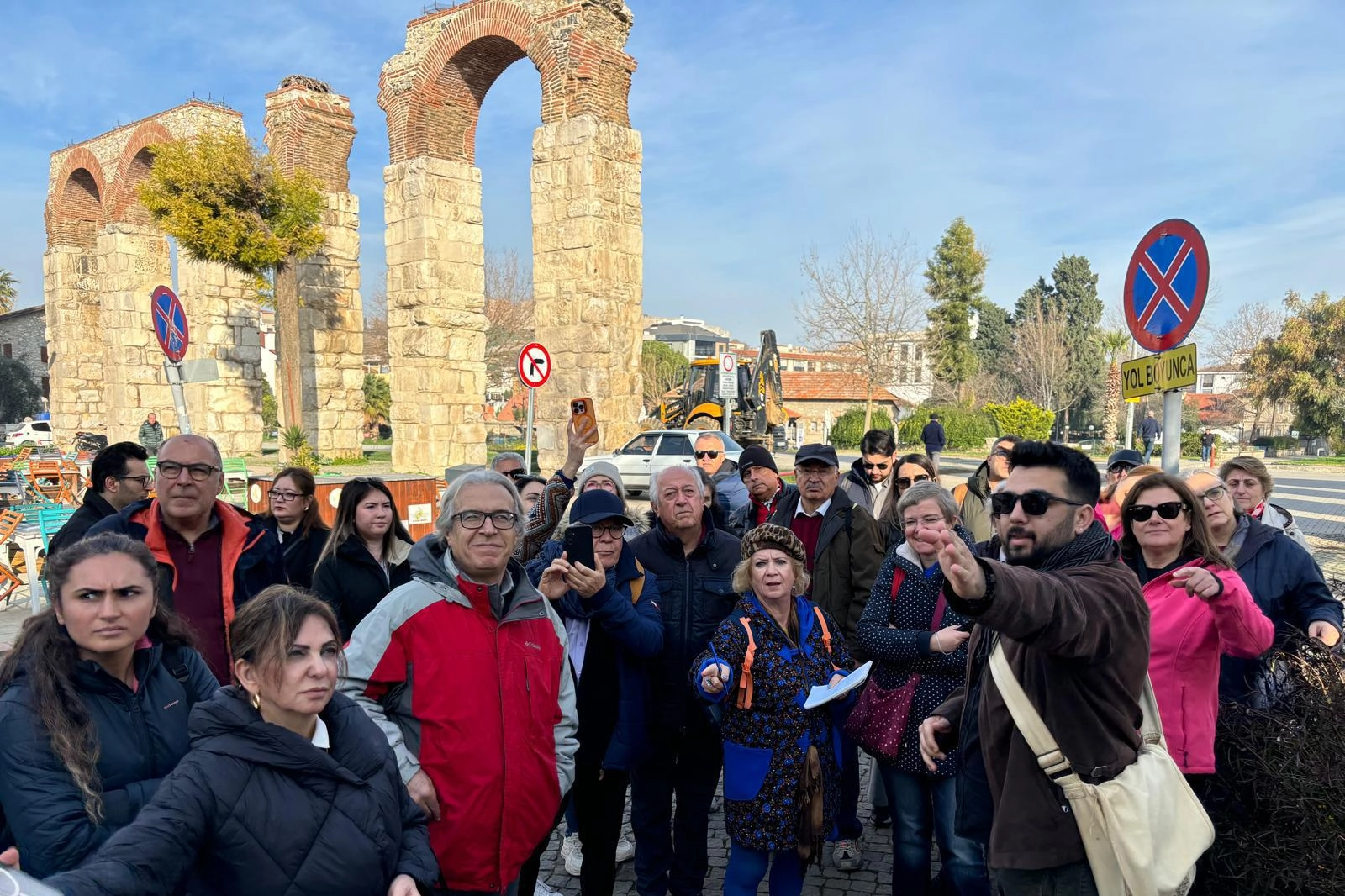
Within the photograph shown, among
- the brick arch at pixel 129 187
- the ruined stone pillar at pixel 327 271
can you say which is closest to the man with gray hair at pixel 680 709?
the ruined stone pillar at pixel 327 271

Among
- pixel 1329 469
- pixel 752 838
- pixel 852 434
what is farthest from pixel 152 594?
pixel 852 434

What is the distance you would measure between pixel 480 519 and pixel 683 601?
49.6 inches

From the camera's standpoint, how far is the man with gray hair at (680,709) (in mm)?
3559

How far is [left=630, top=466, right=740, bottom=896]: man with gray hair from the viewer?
140 inches

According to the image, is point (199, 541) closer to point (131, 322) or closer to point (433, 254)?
point (433, 254)

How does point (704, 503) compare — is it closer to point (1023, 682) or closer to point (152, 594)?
point (1023, 682)

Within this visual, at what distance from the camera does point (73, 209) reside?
3134cm

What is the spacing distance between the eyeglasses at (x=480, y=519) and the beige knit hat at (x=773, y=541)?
3.57ft

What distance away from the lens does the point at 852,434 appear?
39750mm

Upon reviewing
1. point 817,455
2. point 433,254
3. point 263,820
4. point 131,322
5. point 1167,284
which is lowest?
point 263,820

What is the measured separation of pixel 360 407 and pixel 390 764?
2305cm

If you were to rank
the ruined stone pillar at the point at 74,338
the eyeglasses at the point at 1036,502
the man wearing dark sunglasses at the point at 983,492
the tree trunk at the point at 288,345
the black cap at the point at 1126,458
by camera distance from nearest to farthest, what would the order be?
the eyeglasses at the point at 1036,502 < the man wearing dark sunglasses at the point at 983,492 < the black cap at the point at 1126,458 < the tree trunk at the point at 288,345 < the ruined stone pillar at the point at 74,338

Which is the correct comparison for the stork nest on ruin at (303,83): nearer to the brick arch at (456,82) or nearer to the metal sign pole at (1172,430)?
the brick arch at (456,82)

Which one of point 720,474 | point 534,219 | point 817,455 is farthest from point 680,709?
point 534,219
